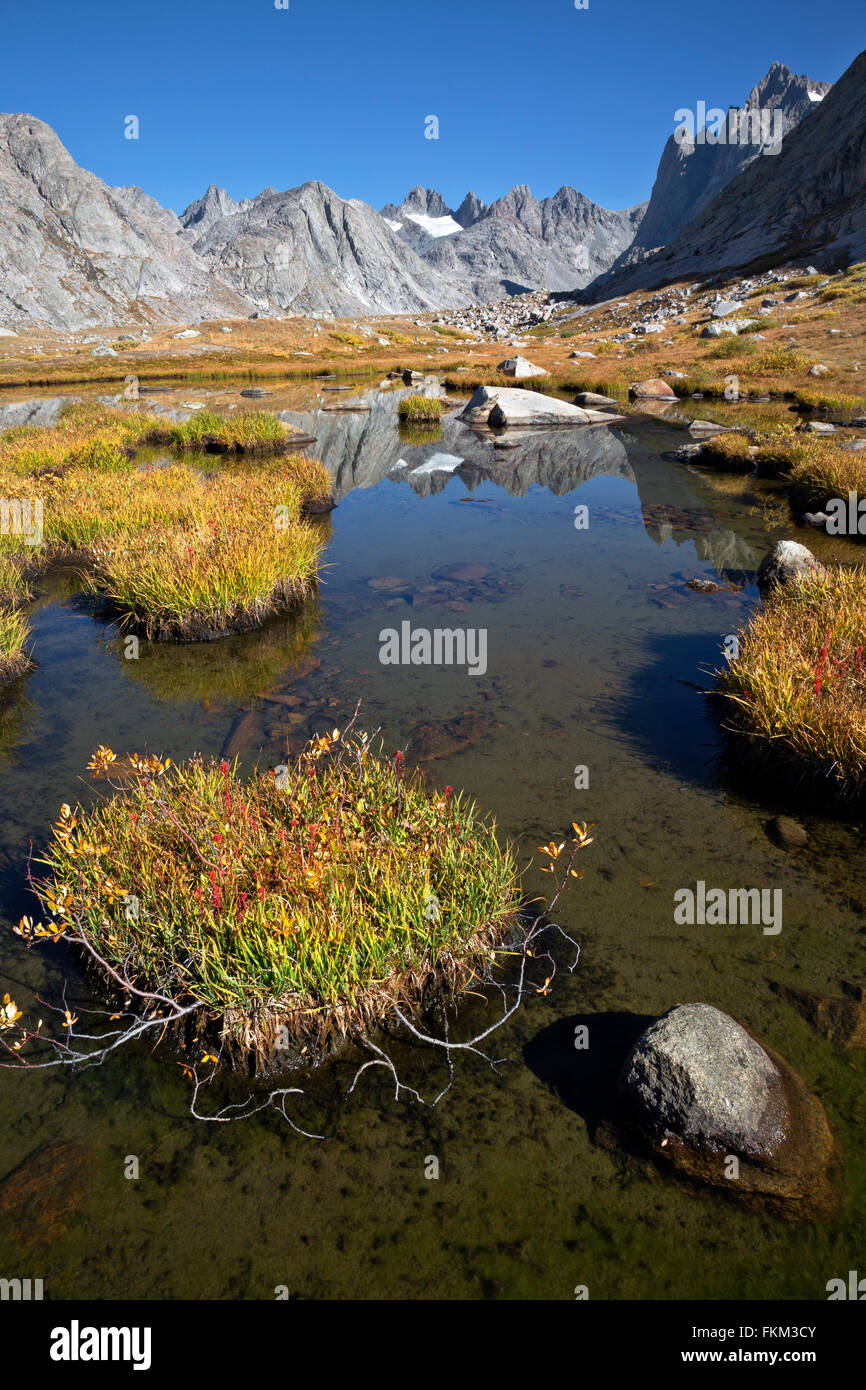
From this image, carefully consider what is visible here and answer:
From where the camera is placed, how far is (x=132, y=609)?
522 inches

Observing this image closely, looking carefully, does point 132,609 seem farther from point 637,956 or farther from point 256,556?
point 637,956

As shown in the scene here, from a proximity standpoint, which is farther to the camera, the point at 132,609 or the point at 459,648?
the point at 132,609

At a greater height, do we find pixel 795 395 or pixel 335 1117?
pixel 795 395

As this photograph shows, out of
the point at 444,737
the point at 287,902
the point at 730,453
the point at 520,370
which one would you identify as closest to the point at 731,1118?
the point at 287,902

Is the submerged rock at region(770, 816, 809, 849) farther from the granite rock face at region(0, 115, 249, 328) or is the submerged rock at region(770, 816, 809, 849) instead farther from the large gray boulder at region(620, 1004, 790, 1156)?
the granite rock face at region(0, 115, 249, 328)

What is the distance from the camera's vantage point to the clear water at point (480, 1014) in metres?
3.85

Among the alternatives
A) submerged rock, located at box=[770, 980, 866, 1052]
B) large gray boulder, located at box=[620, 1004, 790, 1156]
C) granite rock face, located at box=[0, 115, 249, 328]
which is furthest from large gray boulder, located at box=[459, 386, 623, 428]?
granite rock face, located at box=[0, 115, 249, 328]

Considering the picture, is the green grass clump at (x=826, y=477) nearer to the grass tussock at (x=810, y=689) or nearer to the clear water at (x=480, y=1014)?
the clear water at (x=480, y=1014)

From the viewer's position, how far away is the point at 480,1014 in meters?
5.45

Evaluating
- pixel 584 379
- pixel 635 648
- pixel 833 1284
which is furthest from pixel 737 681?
pixel 584 379

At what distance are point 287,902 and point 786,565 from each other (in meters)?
12.1

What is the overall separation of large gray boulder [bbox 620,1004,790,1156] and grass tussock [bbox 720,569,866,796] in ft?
13.4

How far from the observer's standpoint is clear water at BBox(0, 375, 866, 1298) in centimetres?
385
